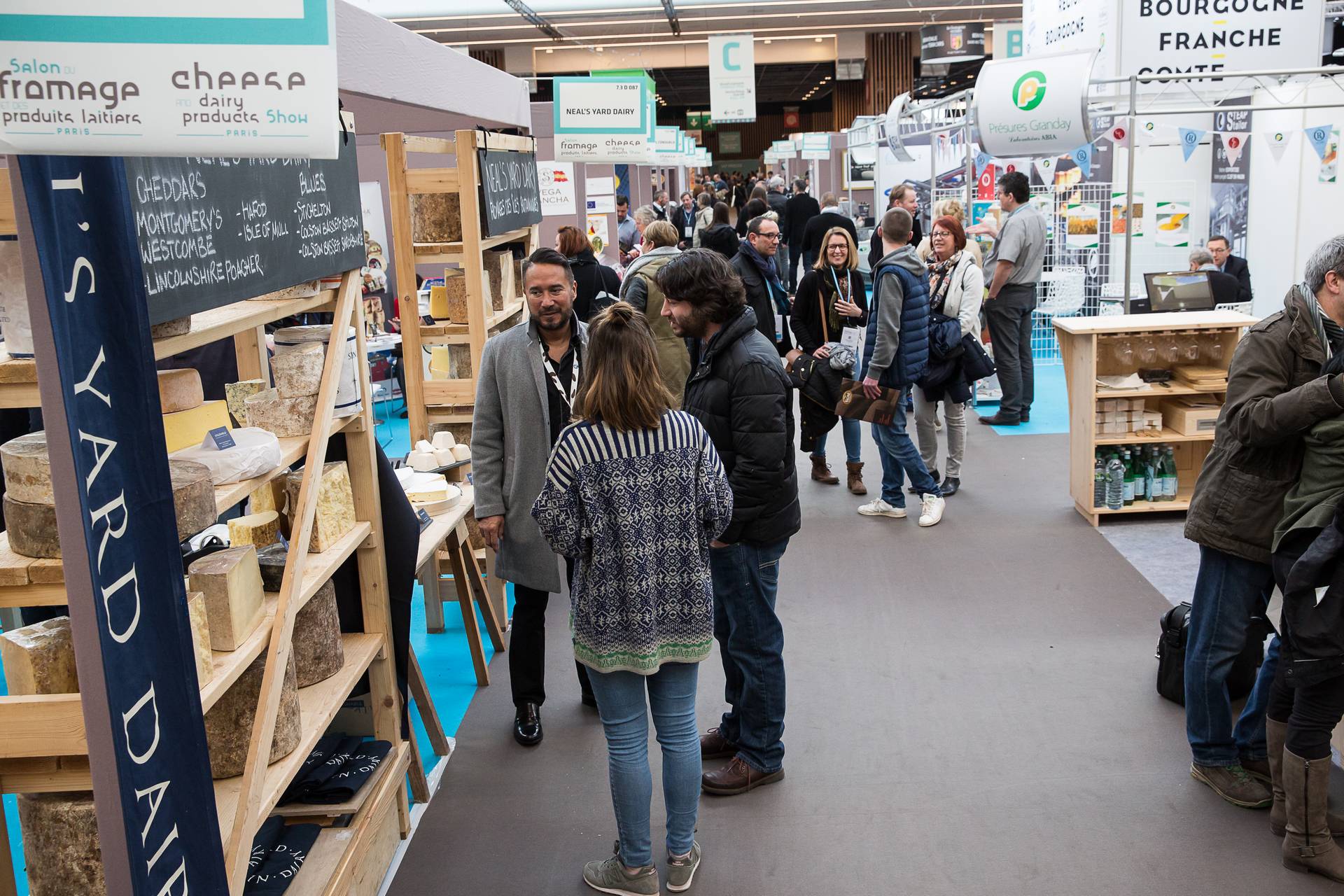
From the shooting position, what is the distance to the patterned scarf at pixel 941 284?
6.43 meters

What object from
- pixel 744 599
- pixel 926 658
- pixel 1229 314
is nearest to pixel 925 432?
pixel 1229 314

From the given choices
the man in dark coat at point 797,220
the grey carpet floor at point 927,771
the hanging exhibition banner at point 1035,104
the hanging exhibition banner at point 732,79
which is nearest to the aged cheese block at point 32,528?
the grey carpet floor at point 927,771

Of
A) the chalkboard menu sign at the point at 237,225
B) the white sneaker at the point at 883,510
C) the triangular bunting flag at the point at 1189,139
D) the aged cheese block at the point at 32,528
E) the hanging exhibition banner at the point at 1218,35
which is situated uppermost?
the hanging exhibition banner at the point at 1218,35

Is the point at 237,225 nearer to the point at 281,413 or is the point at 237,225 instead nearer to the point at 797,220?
the point at 281,413

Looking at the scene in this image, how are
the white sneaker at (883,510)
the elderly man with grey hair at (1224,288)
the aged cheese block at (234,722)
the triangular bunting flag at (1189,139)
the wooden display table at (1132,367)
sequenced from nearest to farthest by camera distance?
1. the aged cheese block at (234,722)
2. the wooden display table at (1132,367)
3. the white sneaker at (883,510)
4. the elderly man with grey hair at (1224,288)
5. the triangular bunting flag at (1189,139)

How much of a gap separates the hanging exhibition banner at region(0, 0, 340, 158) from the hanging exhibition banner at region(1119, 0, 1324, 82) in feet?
24.4

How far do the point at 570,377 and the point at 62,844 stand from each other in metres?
2.15

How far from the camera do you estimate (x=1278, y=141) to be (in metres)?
10.0

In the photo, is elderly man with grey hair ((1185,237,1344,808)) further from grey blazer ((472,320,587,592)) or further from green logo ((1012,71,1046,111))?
green logo ((1012,71,1046,111))

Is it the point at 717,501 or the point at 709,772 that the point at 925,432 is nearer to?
the point at 709,772

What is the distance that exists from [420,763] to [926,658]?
2.06 metres

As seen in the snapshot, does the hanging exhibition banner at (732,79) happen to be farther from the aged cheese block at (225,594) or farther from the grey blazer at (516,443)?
the aged cheese block at (225,594)

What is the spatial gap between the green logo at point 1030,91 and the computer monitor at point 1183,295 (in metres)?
1.45

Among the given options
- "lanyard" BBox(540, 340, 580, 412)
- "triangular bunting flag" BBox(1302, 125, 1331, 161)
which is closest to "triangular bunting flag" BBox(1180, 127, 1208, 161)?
"triangular bunting flag" BBox(1302, 125, 1331, 161)
